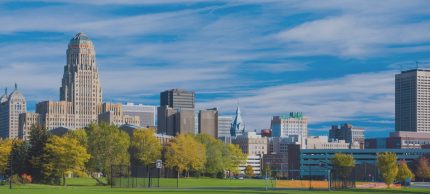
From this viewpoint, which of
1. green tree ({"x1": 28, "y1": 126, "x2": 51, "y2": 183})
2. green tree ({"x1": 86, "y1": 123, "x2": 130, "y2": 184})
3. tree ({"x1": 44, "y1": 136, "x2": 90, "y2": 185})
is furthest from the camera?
green tree ({"x1": 86, "y1": 123, "x2": 130, "y2": 184})

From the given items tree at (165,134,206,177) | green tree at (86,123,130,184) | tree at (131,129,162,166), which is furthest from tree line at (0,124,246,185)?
tree at (165,134,206,177)

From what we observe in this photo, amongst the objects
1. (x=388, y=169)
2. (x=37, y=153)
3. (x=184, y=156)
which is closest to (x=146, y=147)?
(x=184, y=156)

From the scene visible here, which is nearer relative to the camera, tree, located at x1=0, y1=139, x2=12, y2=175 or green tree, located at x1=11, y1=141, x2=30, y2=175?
green tree, located at x1=11, y1=141, x2=30, y2=175

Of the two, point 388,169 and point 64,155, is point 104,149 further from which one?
point 388,169

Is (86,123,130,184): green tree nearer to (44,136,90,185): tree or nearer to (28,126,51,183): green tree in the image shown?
(44,136,90,185): tree

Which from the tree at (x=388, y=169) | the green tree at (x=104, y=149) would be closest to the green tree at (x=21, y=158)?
the green tree at (x=104, y=149)

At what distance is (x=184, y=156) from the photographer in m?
191

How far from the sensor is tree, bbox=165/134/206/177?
7525 inches

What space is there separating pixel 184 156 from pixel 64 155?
6554cm

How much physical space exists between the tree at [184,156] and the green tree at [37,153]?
61196 mm

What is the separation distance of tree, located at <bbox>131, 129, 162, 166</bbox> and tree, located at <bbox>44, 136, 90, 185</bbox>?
47476mm

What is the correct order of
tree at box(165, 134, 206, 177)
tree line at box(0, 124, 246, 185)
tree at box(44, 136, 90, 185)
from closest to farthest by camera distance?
tree line at box(0, 124, 246, 185) < tree at box(44, 136, 90, 185) < tree at box(165, 134, 206, 177)

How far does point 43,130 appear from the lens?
132 metres

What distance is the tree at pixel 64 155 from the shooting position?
126m
